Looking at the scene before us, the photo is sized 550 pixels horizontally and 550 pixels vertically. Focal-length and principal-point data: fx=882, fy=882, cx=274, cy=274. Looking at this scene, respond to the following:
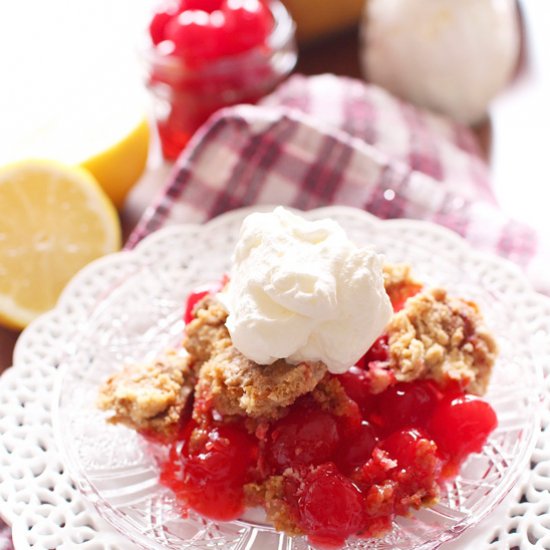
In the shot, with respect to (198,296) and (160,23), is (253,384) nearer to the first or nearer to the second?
(198,296)

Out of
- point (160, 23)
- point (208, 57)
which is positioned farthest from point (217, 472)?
point (160, 23)

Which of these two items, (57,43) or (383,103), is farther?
(57,43)

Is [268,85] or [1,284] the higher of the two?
[268,85]

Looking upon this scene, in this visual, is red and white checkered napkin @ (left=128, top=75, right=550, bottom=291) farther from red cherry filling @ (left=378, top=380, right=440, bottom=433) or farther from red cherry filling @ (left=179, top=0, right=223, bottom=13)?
red cherry filling @ (left=378, top=380, right=440, bottom=433)

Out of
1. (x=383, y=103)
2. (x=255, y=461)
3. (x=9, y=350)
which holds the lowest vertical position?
(x=9, y=350)

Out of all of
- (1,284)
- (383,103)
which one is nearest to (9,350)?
(1,284)

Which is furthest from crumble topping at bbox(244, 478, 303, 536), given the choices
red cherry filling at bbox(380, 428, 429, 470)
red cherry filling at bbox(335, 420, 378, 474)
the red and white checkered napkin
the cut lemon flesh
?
the red and white checkered napkin

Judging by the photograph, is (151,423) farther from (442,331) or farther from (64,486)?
(442,331)

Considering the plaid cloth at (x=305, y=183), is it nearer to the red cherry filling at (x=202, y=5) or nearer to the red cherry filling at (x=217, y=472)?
the red cherry filling at (x=202, y=5)
